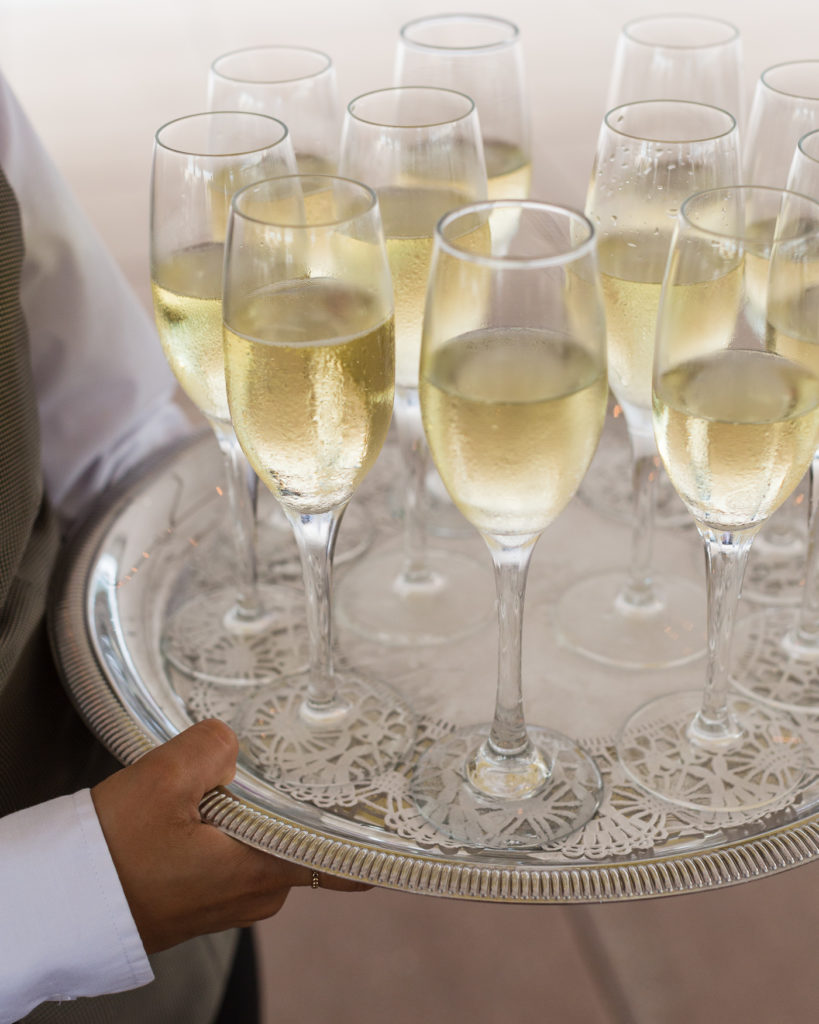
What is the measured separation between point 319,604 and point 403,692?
0.35ft

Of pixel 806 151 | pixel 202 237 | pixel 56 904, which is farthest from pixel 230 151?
pixel 56 904

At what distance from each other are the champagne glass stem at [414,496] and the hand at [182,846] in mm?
314

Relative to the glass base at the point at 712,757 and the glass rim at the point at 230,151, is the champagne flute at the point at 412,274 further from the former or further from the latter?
the glass base at the point at 712,757

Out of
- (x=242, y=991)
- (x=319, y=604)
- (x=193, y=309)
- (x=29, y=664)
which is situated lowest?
(x=242, y=991)

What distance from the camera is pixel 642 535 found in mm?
1072

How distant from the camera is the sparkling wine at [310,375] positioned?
2.50ft

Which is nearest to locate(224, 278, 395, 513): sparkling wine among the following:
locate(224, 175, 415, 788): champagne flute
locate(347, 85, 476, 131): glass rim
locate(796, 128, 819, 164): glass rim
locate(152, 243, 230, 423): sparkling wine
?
locate(224, 175, 415, 788): champagne flute

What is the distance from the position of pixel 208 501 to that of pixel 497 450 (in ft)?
1.78

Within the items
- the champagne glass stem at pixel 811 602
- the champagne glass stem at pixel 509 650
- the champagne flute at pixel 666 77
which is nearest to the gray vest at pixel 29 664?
the champagne glass stem at pixel 509 650

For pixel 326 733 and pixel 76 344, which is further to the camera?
pixel 76 344

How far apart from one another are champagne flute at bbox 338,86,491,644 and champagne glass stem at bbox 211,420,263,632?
0.08 meters

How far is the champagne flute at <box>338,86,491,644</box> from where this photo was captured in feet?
3.08

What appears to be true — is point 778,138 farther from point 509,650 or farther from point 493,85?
point 509,650

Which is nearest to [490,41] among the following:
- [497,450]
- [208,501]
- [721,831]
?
[208,501]
